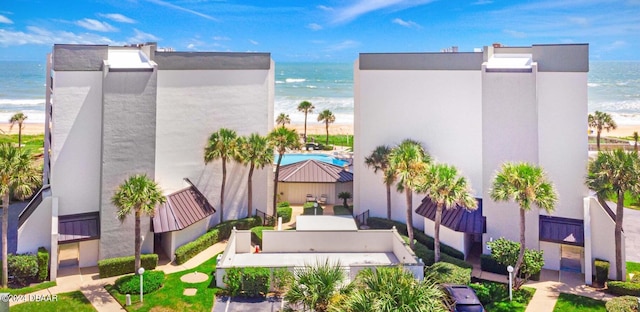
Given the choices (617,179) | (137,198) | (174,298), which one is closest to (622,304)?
(617,179)

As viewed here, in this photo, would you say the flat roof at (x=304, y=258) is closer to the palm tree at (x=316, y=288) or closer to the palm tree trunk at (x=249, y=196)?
the palm tree trunk at (x=249, y=196)

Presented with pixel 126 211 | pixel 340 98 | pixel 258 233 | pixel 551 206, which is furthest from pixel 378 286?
pixel 340 98

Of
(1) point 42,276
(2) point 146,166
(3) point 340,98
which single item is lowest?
(1) point 42,276

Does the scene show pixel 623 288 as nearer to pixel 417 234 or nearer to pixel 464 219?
pixel 464 219

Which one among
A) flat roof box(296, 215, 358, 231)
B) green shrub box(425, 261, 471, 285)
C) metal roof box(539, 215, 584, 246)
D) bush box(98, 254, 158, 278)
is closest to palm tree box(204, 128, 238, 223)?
flat roof box(296, 215, 358, 231)

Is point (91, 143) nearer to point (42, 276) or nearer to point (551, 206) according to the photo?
point (42, 276)

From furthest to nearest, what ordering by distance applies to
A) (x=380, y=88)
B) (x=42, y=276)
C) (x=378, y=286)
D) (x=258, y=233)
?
(x=380, y=88)
(x=258, y=233)
(x=42, y=276)
(x=378, y=286)
